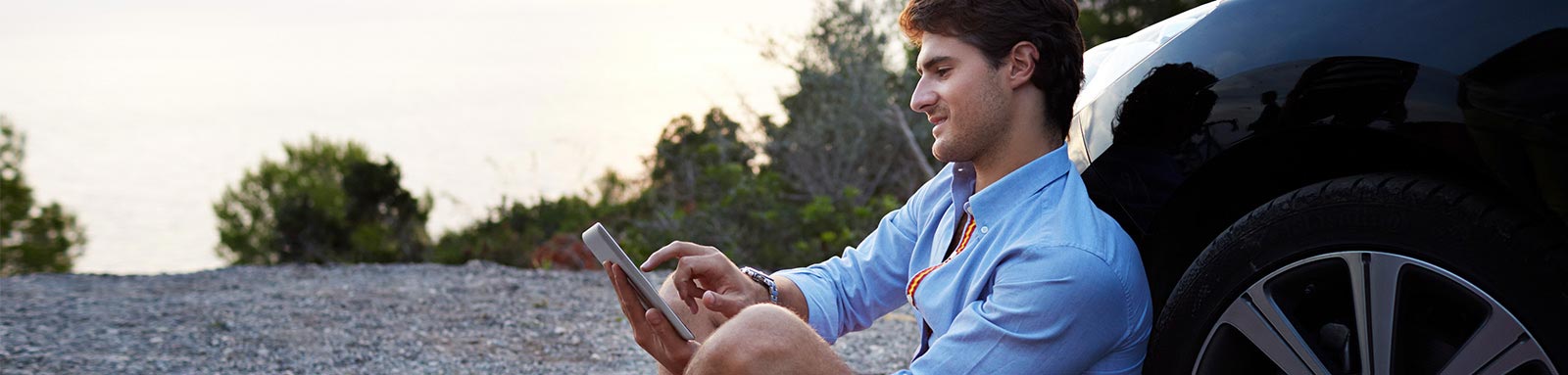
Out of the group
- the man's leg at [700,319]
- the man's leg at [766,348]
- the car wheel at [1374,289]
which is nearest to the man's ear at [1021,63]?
the car wheel at [1374,289]

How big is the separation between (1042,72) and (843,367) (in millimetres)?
608

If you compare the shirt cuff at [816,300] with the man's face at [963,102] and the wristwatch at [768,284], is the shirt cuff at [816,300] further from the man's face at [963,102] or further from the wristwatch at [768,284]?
the man's face at [963,102]

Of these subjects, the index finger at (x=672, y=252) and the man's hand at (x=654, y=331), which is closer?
the man's hand at (x=654, y=331)

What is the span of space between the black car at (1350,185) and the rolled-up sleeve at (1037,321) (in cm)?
16

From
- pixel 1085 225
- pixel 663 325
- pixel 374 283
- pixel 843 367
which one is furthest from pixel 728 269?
pixel 374 283

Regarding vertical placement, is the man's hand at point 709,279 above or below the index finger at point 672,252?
below

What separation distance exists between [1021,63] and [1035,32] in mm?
55

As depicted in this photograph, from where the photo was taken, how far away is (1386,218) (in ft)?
6.08

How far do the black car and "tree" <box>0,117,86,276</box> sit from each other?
11190 mm

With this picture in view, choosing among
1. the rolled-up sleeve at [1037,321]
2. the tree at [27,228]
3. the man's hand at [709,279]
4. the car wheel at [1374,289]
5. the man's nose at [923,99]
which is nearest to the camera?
the car wheel at [1374,289]

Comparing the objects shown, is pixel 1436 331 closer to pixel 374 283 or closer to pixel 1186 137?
pixel 1186 137

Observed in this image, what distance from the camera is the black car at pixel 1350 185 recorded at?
5.72 feet

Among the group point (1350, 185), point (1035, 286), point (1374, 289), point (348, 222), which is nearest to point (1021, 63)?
point (1035, 286)

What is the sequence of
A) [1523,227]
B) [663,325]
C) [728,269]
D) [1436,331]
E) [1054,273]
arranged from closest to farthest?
[1523,227] < [1436,331] < [1054,273] < [663,325] < [728,269]
